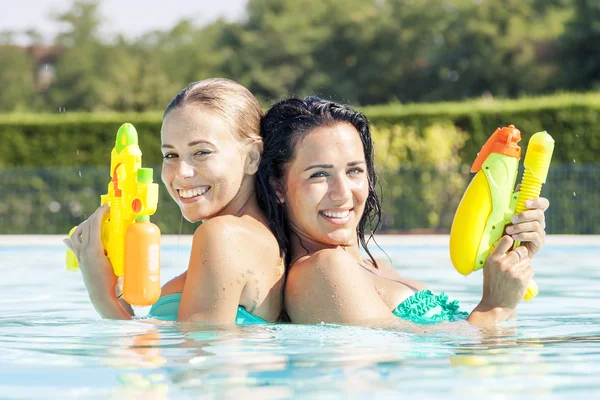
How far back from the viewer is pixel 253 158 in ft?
12.8

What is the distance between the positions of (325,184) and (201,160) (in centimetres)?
51

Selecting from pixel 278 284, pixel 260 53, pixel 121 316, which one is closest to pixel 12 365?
pixel 121 316

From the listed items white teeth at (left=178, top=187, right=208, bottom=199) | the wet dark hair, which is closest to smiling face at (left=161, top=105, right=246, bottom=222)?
white teeth at (left=178, top=187, right=208, bottom=199)

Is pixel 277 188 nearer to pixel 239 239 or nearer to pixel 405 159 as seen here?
pixel 239 239

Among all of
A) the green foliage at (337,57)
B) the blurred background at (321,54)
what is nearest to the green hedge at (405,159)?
the blurred background at (321,54)

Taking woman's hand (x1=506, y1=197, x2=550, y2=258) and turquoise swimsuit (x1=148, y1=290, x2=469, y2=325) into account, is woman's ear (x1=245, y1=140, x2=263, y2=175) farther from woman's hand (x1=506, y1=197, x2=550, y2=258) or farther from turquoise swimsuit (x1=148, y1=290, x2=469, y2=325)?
woman's hand (x1=506, y1=197, x2=550, y2=258)

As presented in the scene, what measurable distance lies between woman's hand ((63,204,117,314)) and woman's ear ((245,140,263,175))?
1.98 feet

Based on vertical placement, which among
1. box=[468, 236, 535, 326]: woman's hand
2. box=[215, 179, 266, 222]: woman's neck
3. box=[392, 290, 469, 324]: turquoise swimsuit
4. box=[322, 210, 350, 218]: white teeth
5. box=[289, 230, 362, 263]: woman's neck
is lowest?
box=[392, 290, 469, 324]: turquoise swimsuit

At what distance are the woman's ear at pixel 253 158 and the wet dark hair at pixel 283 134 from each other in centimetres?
2

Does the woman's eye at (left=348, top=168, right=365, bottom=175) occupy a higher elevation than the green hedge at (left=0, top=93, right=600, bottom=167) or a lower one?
lower

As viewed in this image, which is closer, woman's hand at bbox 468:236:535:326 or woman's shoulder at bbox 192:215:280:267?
woman's shoulder at bbox 192:215:280:267

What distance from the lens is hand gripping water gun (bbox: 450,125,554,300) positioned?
12.8 ft

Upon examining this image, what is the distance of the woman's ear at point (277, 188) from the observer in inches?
155

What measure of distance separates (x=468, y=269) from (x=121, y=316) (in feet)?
4.77
